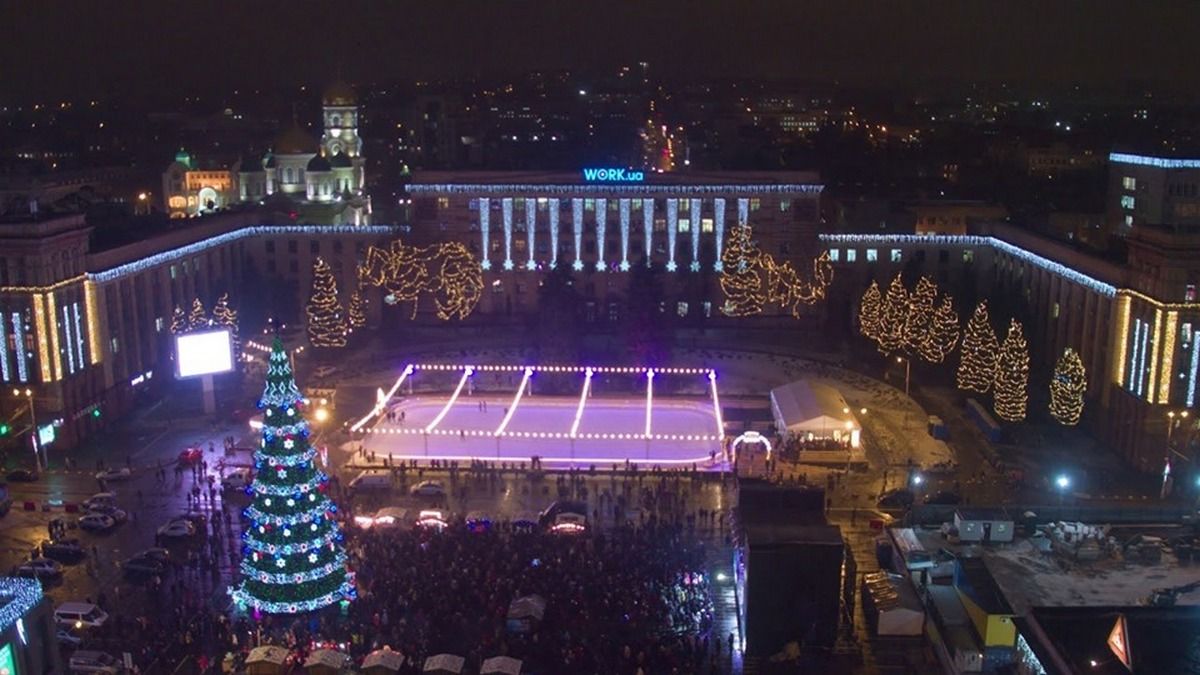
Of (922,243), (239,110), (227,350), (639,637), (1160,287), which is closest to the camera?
(639,637)

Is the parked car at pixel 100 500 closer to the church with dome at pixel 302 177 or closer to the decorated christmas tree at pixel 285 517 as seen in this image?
the decorated christmas tree at pixel 285 517

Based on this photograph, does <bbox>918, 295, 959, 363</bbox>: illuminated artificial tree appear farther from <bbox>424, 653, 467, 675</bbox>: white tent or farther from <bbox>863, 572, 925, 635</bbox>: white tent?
<bbox>424, 653, 467, 675</bbox>: white tent

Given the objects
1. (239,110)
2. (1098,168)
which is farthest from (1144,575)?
(239,110)

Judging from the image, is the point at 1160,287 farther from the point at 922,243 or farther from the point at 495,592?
the point at 495,592

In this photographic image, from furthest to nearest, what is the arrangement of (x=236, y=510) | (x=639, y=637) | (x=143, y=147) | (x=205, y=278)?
(x=143, y=147)
(x=205, y=278)
(x=236, y=510)
(x=639, y=637)

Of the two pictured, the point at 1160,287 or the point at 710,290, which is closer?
the point at 1160,287

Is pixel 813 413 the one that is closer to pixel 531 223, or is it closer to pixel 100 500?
pixel 100 500
